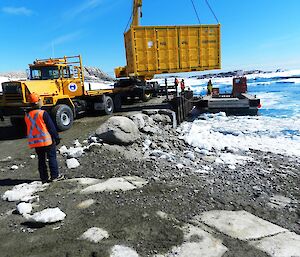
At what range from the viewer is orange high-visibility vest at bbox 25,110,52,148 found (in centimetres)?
551

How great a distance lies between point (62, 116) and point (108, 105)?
11.3 feet

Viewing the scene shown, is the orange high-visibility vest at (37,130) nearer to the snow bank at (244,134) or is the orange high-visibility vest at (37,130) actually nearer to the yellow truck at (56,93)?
the yellow truck at (56,93)

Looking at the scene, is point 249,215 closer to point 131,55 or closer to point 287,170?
point 287,170

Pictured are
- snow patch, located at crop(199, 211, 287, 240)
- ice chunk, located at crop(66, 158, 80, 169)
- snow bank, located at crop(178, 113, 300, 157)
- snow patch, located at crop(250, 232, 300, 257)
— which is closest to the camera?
snow patch, located at crop(250, 232, 300, 257)

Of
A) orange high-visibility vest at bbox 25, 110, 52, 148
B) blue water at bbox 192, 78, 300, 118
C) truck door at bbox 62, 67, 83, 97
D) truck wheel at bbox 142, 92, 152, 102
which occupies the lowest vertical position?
blue water at bbox 192, 78, 300, 118

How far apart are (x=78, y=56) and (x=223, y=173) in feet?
23.0

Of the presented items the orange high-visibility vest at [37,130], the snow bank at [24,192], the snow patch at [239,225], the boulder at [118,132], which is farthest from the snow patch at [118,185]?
the boulder at [118,132]

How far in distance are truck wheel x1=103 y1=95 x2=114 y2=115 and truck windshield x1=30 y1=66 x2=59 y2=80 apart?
99.9 inches

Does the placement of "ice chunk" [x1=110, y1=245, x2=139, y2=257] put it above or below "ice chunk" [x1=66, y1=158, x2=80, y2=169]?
below

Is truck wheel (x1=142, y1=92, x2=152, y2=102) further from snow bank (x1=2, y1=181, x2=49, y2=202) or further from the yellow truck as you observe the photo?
snow bank (x1=2, y1=181, x2=49, y2=202)

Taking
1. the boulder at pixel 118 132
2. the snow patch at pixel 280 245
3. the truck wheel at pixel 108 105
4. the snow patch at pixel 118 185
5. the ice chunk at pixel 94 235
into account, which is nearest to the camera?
the snow patch at pixel 280 245

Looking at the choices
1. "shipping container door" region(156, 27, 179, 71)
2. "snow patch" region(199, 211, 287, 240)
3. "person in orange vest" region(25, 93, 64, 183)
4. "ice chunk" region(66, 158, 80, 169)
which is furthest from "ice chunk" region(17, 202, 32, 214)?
"shipping container door" region(156, 27, 179, 71)

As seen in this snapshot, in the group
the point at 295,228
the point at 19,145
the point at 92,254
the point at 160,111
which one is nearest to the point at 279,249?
the point at 295,228

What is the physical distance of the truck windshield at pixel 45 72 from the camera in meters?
10.7
